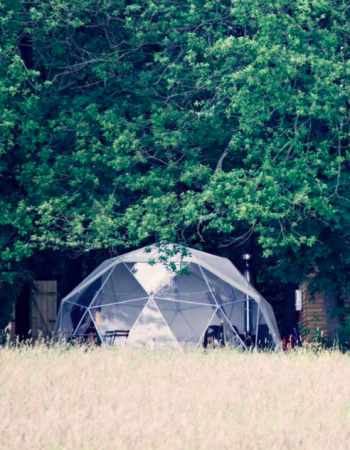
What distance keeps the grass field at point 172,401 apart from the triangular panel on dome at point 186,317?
8741 mm

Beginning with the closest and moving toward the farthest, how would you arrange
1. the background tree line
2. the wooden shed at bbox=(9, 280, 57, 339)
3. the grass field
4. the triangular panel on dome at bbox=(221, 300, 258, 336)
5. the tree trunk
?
the grass field, the background tree line, the tree trunk, the triangular panel on dome at bbox=(221, 300, 258, 336), the wooden shed at bbox=(9, 280, 57, 339)

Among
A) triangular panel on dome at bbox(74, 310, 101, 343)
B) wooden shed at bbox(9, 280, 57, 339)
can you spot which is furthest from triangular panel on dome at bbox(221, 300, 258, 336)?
wooden shed at bbox(9, 280, 57, 339)

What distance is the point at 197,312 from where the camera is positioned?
2275 centimetres

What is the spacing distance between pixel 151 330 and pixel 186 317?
3.89ft

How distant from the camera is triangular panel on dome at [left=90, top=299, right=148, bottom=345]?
2259 cm

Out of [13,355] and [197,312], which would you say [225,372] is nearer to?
[13,355]

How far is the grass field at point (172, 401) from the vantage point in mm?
7301

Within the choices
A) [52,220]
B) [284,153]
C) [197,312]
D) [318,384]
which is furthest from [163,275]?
[318,384]

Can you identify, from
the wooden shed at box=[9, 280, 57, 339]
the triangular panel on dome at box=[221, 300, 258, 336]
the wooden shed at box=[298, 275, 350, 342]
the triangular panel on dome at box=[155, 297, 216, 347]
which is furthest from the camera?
the wooden shed at box=[9, 280, 57, 339]

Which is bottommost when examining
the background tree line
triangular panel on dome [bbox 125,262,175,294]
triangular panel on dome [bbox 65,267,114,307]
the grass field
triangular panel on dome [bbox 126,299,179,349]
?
the grass field

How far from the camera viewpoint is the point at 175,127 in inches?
833

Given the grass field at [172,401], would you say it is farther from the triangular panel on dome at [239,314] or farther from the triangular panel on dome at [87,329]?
the triangular panel on dome at [239,314]

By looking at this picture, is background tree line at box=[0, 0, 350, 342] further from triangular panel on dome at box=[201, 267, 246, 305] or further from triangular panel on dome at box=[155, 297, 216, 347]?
triangular panel on dome at box=[155, 297, 216, 347]

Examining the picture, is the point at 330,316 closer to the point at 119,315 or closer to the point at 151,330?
the point at 151,330
